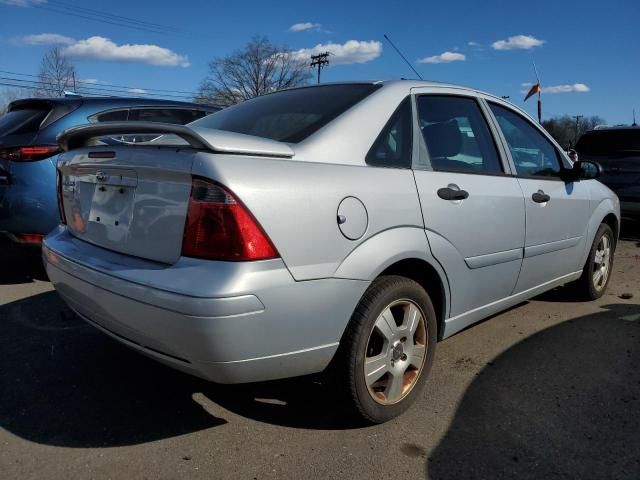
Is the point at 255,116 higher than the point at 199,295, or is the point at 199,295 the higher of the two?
the point at 255,116

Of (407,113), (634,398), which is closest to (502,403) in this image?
(634,398)

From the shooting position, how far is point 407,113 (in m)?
2.80

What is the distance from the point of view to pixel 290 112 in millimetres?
2889

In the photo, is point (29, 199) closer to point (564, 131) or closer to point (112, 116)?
point (112, 116)

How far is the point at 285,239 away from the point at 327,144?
54cm

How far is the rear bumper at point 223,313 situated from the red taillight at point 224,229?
0.04 m

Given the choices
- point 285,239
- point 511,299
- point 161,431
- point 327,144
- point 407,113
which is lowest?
point 161,431

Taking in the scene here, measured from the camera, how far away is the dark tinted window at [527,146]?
140 inches

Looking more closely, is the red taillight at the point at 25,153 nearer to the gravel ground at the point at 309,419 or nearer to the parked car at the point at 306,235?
the gravel ground at the point at 309,419

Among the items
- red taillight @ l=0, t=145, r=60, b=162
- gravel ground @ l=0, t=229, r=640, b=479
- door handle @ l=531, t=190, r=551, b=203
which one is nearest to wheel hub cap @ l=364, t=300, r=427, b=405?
gravel ground @ l=0, t=229, r=640, b=479

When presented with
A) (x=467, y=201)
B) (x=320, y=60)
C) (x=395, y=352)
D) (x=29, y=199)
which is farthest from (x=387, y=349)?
(x=320, y=60)

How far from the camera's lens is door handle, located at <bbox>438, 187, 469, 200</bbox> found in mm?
2756

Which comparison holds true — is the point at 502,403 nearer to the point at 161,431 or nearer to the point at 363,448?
the point at 363,448

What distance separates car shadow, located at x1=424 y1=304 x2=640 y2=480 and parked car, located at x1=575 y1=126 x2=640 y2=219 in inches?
182
